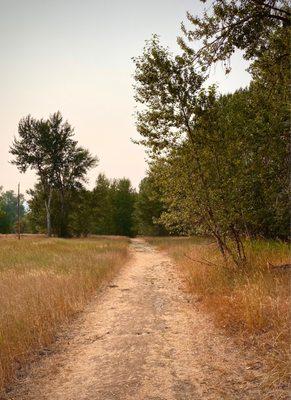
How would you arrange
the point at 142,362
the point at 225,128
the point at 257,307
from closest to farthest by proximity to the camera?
the point at 142,362 < the point at 257,307 < the point at 225,128

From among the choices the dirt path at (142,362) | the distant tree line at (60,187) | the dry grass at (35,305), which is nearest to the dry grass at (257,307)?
the dirt path at (142,362)

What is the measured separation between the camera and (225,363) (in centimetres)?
561

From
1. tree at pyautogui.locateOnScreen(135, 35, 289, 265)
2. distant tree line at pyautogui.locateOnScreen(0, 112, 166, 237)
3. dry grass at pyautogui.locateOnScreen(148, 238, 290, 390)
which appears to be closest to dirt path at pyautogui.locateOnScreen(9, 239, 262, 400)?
dry grass at pyautogui.locateOnScreen(148, 238, 290, 390)

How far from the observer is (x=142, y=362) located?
577 cm

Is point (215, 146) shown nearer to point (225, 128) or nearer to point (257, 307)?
point (225, 128)

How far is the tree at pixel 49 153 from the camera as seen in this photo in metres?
42.2

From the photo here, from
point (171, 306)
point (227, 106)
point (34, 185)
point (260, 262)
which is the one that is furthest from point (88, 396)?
point (34, 185)

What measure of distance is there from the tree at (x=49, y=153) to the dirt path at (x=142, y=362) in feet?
116

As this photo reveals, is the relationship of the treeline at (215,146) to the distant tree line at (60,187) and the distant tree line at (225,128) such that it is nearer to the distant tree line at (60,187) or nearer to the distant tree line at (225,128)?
the distant tree line at (225,128)

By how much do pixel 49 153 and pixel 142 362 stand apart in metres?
39.3

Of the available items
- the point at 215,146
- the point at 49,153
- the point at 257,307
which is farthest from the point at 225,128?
the point at 49,153

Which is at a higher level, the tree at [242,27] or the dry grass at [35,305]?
the tree at [242,27]

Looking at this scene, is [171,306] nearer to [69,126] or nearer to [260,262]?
[260,262]

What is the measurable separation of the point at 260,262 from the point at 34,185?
43.5m
